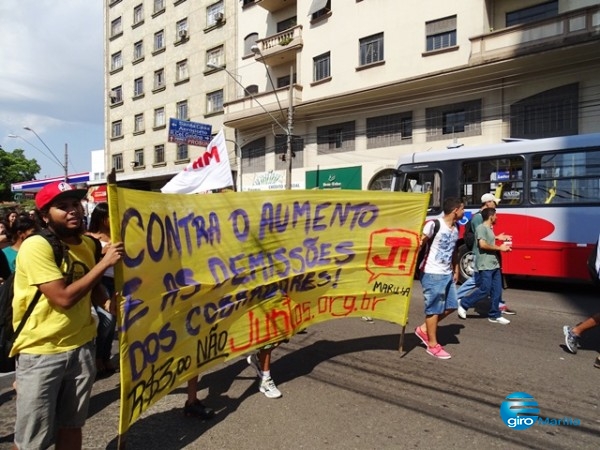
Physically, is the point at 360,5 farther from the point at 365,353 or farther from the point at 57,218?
the point at 57,218

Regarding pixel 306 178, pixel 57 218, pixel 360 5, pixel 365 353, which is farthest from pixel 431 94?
pixel 57 218

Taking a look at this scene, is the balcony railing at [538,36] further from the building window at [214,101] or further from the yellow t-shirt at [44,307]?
the yellow t-shirt at [44,307]

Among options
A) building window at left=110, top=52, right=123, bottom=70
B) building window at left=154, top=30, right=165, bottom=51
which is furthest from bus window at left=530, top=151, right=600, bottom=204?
building window at left=110, top=52, right=123, bottom=70

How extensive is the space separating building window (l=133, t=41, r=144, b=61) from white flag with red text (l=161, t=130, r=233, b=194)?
3221 centimetres

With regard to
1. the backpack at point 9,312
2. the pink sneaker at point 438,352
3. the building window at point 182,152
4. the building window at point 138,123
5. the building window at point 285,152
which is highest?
the building window at point 138,123

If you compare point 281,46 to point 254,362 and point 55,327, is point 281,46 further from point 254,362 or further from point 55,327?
point 55,327

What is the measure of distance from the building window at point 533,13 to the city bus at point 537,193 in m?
9.01

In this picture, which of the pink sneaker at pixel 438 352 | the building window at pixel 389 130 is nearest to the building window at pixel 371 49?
the building window at pixel 389 130

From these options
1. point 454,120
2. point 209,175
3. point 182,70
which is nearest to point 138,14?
point 182,70

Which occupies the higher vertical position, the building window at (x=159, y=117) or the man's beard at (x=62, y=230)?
the building window at (x=159, y=117)

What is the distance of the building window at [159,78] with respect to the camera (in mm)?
32000

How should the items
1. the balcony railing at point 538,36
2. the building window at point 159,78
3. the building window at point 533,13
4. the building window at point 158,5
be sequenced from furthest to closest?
the building window at point 158,5 → the building window at point 159,78 → the building window at point 533,13 → the balcony railing at point 538,36

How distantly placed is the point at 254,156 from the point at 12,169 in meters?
41.4

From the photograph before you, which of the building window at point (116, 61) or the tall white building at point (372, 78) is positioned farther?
the building window at point (116, 61)
